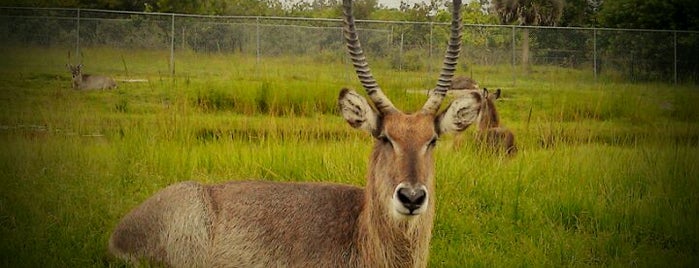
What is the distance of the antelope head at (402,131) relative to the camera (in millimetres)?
3801

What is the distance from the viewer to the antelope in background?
Result: 4008mm

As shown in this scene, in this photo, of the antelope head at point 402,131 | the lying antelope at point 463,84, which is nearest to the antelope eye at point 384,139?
the antelope head at point 402,131

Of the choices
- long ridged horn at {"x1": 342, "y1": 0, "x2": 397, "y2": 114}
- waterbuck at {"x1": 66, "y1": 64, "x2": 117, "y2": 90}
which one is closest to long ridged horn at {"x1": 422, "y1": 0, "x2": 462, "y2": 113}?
long ridged horn at {"x1": 342, "y1": 0, "x2": 397, "y2": 114}

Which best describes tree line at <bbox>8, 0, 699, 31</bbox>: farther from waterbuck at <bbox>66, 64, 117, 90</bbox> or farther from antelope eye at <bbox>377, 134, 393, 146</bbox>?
antelope eye at <bbox>377, 134, 393, 146</bbox>

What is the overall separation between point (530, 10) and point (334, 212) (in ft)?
30.0

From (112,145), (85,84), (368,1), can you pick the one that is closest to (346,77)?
(368,1)

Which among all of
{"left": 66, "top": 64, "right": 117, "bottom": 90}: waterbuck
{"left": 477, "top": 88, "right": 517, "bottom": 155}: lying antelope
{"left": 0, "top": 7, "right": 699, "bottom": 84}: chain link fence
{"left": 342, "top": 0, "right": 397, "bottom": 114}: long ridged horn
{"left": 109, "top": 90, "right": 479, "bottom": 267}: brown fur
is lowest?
{"left": 109, "top": 90, "right": 479, "bottom": 267}: brown fur

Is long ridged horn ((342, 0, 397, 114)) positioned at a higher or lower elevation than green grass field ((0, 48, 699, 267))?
higher

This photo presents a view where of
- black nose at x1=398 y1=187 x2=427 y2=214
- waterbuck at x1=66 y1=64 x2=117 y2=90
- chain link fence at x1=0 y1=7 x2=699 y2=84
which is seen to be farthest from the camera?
waterbuck at x1=66 y1=64 x2=117 y2=90

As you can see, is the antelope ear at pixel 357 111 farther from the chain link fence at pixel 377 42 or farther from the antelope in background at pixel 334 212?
the chain link fence at pixel 377 42

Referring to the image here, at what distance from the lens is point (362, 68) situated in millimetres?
4348

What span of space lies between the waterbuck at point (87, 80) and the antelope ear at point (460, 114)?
11137 millimetres

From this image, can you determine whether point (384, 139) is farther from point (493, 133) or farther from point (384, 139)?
point (493, 133)

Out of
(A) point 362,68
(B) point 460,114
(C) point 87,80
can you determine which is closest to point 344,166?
(A) point 362,68
